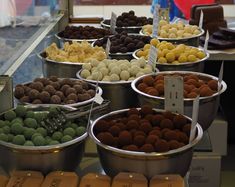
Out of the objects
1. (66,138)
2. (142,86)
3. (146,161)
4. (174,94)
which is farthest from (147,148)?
(142,86)

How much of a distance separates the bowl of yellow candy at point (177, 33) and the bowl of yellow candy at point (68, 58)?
48 cm

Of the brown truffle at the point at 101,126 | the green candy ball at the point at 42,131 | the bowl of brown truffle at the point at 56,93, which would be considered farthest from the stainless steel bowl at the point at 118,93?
the green candy ball at the point at 42,131

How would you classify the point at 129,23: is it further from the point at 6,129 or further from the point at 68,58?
the point at 6,129

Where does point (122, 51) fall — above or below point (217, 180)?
above

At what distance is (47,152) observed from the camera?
1.35 metres

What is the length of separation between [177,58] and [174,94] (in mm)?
666

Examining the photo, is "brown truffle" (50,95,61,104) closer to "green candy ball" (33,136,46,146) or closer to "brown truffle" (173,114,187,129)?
"green candy ball" (33,136,46,146)

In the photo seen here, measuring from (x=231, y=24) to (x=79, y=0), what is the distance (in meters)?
1.74

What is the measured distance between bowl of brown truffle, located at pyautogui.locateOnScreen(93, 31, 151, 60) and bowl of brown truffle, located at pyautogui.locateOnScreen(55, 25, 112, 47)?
0.14 m

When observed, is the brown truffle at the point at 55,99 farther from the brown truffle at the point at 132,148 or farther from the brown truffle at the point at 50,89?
the brown truffle at the point at 132,148

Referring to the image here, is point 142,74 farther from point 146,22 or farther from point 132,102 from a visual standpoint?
point 146,22

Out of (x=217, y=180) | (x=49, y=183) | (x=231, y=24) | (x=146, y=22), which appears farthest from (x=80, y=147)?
(x=231, y=24)

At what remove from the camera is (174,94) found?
1.65 metres

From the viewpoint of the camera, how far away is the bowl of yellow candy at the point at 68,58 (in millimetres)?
2211
